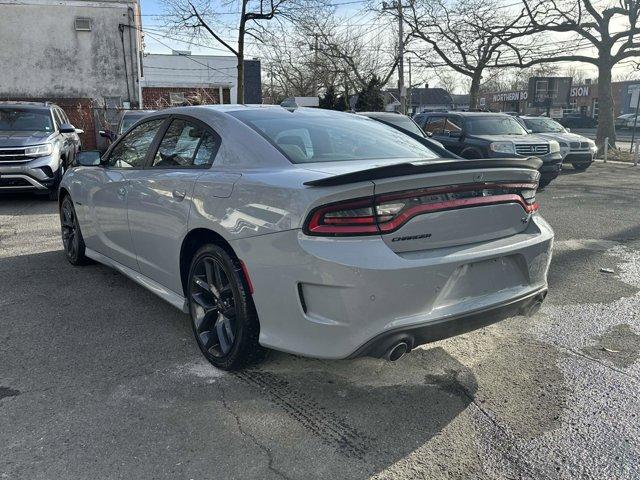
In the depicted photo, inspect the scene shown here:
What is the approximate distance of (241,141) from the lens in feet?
11.3

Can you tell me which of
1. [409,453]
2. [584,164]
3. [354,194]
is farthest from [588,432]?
[584,164]

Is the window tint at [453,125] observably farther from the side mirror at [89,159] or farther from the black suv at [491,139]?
the side mirror at [89,159]

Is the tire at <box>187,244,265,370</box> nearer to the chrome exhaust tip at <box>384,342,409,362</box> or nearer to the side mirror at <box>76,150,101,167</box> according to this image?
the chrome exhaust tip at <box>384,342,409,362</box>

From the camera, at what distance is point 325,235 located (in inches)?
105

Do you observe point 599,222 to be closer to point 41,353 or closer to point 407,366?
point 407,366

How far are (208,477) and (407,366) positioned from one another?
151cm

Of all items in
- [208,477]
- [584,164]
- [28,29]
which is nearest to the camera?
[208,477]

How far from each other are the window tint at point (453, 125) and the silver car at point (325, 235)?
9382 millimetres

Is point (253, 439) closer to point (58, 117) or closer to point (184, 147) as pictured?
point (184, 147)

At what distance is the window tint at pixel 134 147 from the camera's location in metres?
4.35

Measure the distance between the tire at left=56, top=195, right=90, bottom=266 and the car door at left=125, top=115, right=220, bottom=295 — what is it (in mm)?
1569

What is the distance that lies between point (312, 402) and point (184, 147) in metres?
1.98

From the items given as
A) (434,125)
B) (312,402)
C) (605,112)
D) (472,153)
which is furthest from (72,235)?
(605,112)

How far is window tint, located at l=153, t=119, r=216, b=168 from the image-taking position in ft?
12.0
